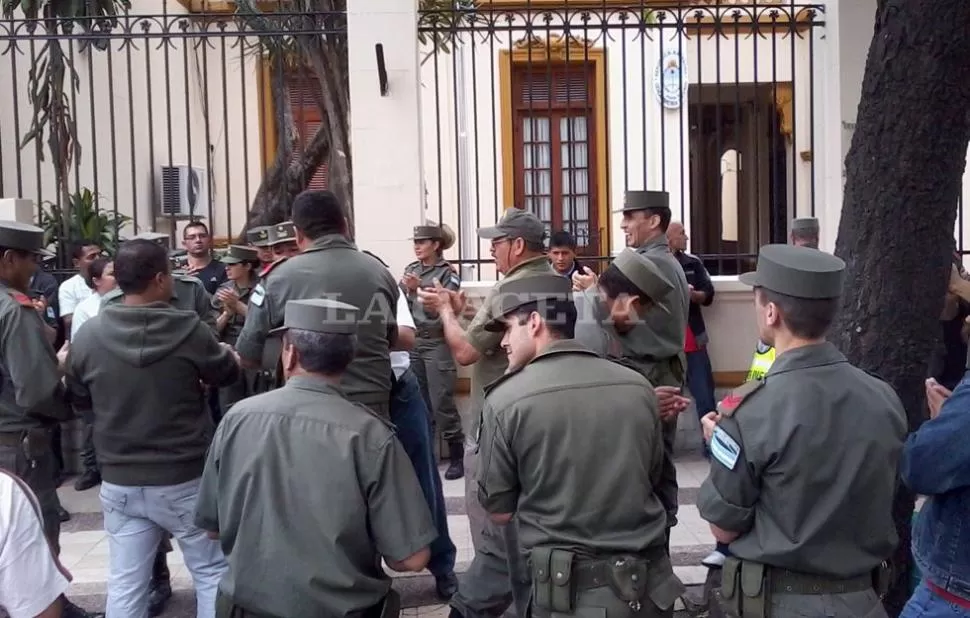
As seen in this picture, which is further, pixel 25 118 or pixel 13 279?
pixel 25 118

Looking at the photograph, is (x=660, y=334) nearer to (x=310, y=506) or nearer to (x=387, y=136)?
(x=310, y=506)

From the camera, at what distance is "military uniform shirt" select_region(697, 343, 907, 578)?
8.72ft

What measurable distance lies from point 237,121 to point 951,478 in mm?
11788

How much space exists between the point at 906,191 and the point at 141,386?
3.20 metres

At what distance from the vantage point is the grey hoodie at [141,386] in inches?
157

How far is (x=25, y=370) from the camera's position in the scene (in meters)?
4.26

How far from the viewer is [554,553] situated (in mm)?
2902

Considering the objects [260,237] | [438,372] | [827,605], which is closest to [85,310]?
[260,237]

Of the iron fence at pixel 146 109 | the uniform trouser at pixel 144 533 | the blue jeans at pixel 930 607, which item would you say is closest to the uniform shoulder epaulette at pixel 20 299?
the uniform trouser at pixel 144 533

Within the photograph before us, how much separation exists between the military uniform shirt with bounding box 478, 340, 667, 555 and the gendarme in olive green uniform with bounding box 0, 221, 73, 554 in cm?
→ 233

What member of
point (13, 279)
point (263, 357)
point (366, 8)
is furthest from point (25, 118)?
point (263, 357)

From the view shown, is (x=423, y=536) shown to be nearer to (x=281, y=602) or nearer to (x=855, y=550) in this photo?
(x=281, y=602)

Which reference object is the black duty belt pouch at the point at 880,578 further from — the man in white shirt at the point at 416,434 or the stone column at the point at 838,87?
the stone column at the point at 838,87

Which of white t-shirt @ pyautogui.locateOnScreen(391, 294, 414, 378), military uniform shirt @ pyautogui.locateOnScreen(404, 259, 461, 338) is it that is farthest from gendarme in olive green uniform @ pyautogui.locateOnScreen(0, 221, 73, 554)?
military uniform shirt @ pyautogui.locateOnScreen(404, 259, 461, 338)
